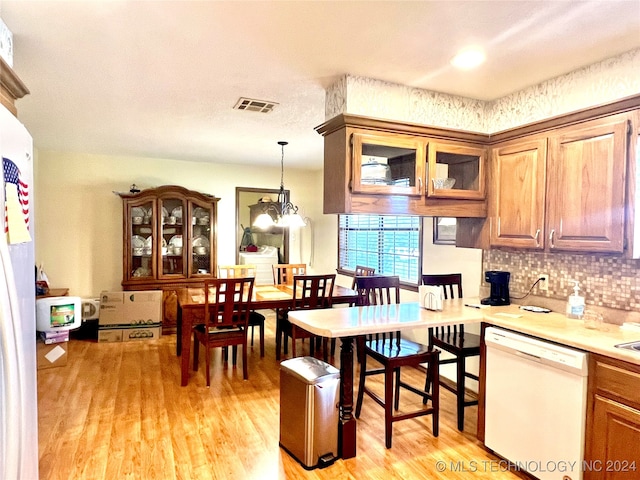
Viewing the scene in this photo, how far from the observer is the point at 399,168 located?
8.83 ft

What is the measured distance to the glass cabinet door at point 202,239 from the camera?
543 centimetres

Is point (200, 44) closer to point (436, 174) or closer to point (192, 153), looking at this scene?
point (436, 174)

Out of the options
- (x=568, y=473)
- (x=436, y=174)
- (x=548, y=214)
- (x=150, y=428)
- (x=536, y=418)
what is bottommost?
(x=150, y=428)

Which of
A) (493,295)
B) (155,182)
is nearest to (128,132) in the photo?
(155,182)

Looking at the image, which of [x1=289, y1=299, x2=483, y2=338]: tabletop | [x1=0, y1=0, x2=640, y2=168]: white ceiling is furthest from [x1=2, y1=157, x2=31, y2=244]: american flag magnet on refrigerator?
[x1=289, y1=299, x2=483, y2=338]: tabletop

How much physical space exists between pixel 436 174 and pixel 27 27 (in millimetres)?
2427

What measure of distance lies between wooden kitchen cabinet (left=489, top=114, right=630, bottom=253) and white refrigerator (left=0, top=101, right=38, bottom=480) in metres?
2.61

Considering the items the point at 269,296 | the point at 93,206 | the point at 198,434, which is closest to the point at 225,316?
the point at 269,296

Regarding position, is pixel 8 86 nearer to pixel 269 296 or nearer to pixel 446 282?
pixel 269 296

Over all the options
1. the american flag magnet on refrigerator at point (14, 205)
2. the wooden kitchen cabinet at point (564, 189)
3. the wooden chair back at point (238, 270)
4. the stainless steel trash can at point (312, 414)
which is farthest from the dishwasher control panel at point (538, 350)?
the wooden chair back at point (238, 270)

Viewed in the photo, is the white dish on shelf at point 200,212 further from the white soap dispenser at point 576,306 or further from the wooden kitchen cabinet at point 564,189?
the white soap dispenser at point 576,306

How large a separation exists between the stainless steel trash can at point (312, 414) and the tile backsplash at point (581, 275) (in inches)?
61.6

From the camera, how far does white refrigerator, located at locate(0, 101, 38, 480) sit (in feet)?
3.32

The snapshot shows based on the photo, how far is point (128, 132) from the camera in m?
3.96
